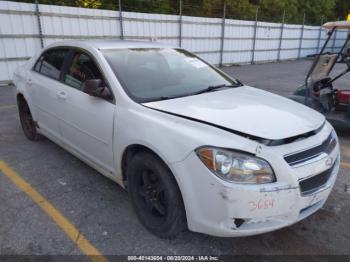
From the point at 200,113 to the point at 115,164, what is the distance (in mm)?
979

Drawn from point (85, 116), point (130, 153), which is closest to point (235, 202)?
point (130, 153)

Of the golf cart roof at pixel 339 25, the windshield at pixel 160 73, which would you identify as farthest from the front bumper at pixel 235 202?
the golf cart roof at pixel 339 25

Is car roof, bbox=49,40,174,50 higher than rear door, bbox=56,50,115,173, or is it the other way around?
car roof, bbox=49,40,174,50

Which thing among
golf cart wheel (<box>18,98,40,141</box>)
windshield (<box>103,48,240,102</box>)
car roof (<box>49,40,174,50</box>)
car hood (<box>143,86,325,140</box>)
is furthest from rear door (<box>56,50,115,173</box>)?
golf cart wheel (<box>18,98,40,141</box>)

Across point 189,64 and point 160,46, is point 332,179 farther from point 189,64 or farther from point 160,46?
point 160,46

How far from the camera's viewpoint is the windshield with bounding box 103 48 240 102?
9.95ft

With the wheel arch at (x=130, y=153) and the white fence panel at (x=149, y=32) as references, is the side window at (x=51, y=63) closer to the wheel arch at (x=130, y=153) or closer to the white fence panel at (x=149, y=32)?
the wheel arch at (x=130, y=153)

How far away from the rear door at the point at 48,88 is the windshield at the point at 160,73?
94 centimetres

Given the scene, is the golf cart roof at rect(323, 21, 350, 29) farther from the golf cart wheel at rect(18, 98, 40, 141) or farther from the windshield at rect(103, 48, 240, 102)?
the golf cart wheel at rect(18, 98, 40, 141)

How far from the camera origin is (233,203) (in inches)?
83.6

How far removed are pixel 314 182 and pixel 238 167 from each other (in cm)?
65

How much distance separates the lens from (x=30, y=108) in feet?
15.0

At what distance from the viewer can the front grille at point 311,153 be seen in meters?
2.25

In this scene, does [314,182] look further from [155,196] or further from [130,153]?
[130,153]
